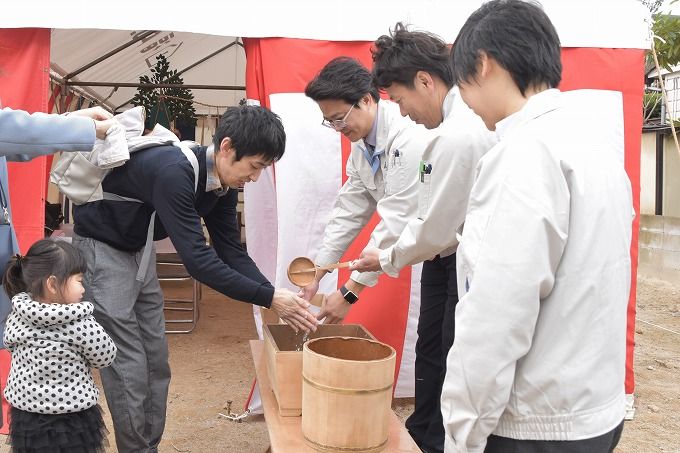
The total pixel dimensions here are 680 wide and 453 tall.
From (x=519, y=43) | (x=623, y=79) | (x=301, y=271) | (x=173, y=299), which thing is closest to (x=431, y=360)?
(x=301, y=271)

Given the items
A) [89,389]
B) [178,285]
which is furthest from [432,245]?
[178,285]

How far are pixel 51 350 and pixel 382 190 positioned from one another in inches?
58.3

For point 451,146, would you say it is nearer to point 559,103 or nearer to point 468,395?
point 559,103

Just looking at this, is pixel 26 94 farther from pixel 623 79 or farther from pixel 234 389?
pixel 623 79

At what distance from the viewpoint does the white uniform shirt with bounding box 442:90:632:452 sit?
106 cm

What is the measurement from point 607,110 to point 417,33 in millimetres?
1659

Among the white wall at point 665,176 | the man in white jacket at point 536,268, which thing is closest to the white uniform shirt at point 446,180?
the man in white jacket at point 536,268

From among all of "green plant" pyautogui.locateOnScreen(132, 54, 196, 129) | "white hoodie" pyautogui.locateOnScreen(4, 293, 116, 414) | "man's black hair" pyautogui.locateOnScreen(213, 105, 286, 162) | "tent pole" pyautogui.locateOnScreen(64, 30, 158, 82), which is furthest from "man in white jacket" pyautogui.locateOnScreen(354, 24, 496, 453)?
"green plant" pyautogui.locateOnScreen(132, 54, 196, 129)

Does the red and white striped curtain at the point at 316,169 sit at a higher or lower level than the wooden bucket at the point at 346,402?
higher

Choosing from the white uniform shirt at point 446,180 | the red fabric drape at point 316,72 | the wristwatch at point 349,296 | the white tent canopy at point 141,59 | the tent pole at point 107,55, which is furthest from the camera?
the tent pole at point 107,55

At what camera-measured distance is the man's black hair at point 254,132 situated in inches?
83.6

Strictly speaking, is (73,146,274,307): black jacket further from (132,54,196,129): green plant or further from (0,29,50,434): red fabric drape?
(132,54,196,129): green plant

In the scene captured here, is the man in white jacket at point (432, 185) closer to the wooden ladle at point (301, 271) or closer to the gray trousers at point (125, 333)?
the wooden ladle at point (301, 271)

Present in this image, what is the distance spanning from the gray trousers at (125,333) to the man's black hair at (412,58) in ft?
3.70
